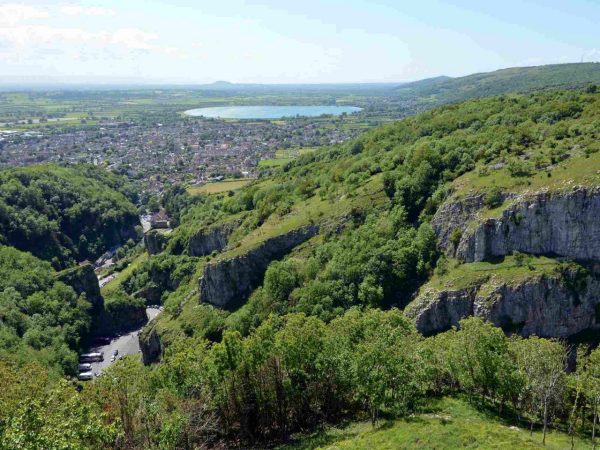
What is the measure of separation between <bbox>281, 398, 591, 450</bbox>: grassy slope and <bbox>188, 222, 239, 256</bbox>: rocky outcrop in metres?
80.3

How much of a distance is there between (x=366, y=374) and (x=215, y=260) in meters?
58.6

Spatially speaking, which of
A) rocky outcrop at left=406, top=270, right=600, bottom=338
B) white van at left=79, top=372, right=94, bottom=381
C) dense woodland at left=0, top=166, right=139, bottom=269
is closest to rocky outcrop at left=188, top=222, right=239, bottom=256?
white van at left=79, top=372, right=94, bottom=381

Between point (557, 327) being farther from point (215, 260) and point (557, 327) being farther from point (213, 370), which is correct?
point (215, 260)

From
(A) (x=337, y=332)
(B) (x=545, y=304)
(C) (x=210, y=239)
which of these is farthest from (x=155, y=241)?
(B) (x=545, y=304)

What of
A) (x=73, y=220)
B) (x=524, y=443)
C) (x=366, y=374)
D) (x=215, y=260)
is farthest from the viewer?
(x=73, y=220)

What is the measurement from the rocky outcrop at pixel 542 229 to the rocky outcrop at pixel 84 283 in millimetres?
88416

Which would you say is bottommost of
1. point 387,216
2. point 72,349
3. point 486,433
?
point 72,349

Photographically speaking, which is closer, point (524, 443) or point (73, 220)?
point (524, 443)

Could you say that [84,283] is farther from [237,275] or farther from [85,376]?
[237,275]

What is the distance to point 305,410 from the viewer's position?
4566cm

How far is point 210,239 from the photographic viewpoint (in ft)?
397

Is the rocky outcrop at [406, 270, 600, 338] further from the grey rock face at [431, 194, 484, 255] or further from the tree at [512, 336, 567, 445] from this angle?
the tree at [512, 336, 567, 445]

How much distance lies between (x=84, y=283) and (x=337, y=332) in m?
93.8

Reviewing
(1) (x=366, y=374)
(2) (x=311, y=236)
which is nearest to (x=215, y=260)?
(2) (x=311, y=236)
